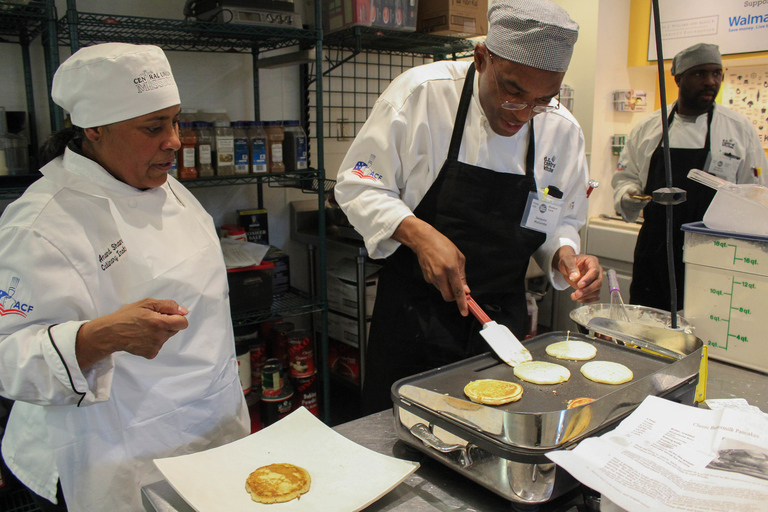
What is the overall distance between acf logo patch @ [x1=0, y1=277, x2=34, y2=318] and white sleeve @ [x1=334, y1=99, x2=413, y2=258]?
2.41 ft

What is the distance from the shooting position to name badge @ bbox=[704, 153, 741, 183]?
2.87m

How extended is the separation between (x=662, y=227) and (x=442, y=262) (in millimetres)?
2022

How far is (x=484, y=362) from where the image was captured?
1.23 meters

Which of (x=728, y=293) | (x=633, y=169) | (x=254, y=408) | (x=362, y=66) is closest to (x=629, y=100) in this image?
(x=633, y=169)

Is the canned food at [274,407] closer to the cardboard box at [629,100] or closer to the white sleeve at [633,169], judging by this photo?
the white sleeve at [633,169]

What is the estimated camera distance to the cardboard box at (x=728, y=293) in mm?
1465

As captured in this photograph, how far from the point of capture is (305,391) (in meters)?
Result: 2.72

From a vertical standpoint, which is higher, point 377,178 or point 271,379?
point 377,178

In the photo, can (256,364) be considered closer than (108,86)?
No

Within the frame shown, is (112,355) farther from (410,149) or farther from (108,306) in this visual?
(410,149)

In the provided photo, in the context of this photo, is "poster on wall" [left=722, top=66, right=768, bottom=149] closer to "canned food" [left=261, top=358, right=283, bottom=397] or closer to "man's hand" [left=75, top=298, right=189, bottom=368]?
"canned food" [left=261, top=358, right=283, bottom=397]

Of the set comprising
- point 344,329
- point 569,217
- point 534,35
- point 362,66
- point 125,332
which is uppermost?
point 362,66

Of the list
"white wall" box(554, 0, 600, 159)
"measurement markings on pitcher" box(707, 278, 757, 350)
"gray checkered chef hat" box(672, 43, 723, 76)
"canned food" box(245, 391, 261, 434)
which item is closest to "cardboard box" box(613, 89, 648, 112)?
"white wall" box(554, 0, 600, 159)

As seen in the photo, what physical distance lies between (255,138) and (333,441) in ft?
5.37
